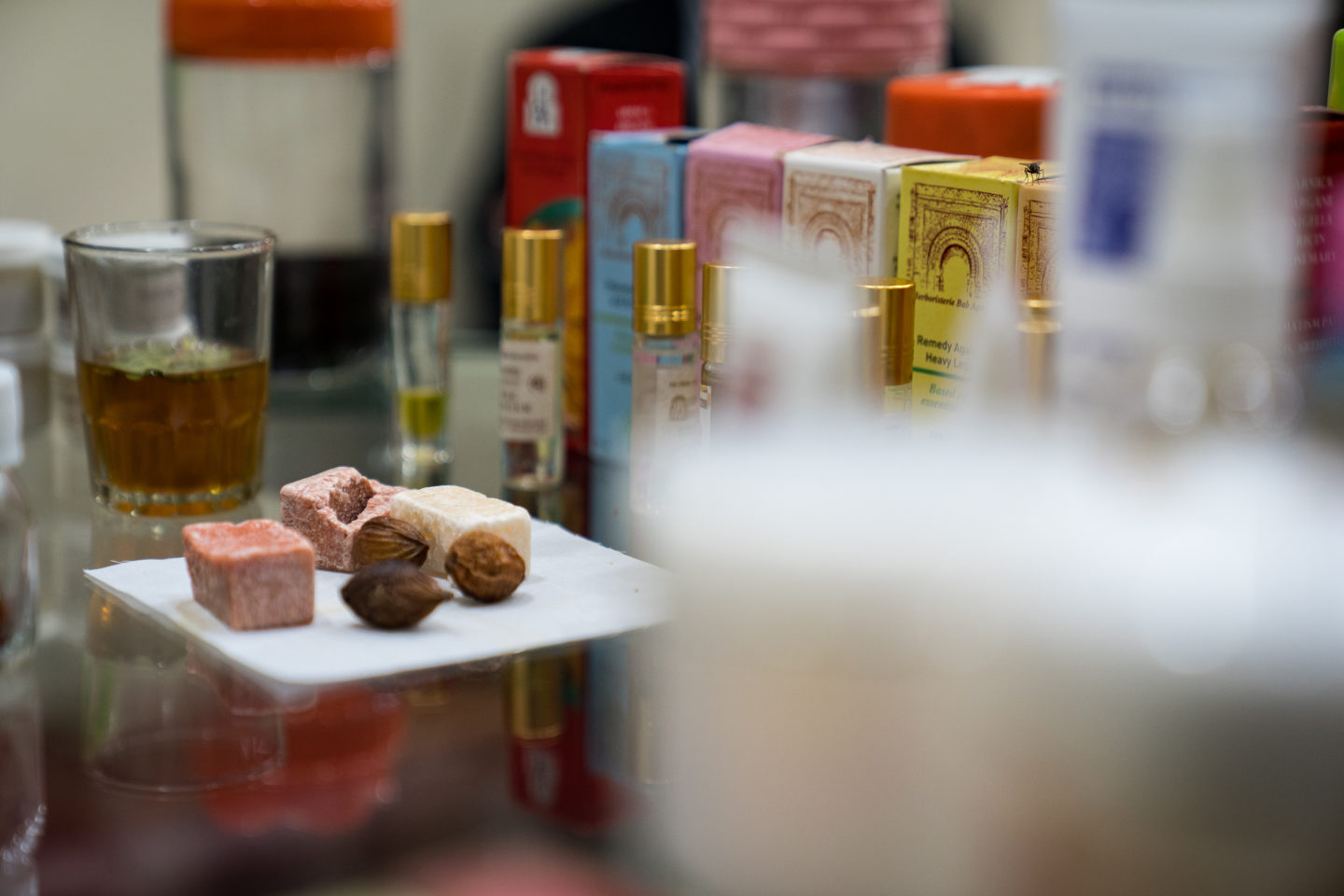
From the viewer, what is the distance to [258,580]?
25.0 inches

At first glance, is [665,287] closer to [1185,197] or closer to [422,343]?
[422,343]

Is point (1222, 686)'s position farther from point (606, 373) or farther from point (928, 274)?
point (606, 373)

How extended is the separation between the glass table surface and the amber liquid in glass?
120mm

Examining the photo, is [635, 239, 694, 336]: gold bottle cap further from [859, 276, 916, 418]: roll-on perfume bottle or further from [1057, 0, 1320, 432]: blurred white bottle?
[1057, 0, 1320, 432]: blurred white bottle

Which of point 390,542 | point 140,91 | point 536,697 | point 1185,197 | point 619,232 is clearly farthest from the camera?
point 140,91

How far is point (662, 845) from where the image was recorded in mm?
475

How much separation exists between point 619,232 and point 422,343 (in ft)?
0.41

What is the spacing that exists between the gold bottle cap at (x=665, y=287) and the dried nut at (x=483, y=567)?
0.56ft

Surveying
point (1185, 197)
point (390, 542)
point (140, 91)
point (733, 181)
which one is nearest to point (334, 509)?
point (390, 542)

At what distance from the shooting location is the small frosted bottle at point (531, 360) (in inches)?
35.1

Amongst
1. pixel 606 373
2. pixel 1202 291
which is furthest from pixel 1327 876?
pixel 606 373

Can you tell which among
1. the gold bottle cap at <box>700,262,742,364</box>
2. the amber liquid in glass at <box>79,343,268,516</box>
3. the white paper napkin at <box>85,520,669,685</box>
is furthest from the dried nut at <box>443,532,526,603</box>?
the amber liquid in glass at <box>79,343,268,516</box>

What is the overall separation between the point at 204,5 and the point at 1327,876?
0.92m

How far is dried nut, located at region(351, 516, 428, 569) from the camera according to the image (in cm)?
70
